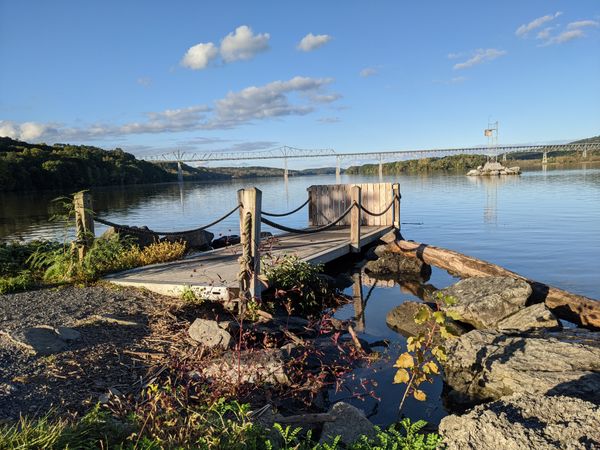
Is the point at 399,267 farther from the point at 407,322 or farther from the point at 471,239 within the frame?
the point at 471,239

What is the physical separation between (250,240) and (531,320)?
4.40m

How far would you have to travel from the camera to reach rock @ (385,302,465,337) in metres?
7.06

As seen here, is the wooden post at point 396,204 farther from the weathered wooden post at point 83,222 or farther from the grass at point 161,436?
the grass at point 161,436

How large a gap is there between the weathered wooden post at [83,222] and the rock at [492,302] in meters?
6.49

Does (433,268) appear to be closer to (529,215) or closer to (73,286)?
(73,286)

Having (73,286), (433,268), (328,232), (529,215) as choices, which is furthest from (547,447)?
(529,215)

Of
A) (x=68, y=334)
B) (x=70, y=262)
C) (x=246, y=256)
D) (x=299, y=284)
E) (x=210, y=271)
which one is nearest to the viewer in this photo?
(x=68, y=334)

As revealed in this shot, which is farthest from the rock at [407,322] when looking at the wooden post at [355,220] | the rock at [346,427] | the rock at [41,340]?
the rock at [41,340]

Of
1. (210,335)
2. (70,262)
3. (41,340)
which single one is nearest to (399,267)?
(210,335)

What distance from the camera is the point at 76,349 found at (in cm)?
477

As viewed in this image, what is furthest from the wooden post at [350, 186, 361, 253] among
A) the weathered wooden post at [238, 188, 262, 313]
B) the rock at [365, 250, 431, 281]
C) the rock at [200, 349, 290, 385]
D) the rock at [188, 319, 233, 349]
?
the rock at [200, 349, 290, 385]

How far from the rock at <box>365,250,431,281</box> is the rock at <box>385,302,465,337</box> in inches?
155

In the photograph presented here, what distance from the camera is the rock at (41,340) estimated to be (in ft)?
15.2

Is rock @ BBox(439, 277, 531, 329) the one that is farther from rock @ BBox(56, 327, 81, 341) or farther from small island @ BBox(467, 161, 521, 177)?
Result: small island @ BBox(467, 161, 521, 177)
